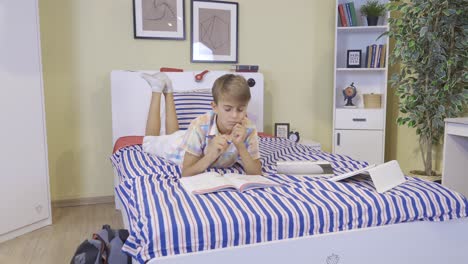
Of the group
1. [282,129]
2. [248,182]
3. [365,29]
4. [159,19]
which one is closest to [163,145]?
[248,182]

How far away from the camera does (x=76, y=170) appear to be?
2.86m

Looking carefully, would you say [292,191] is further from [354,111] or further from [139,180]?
[354,111]

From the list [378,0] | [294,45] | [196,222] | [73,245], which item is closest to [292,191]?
[196,222]

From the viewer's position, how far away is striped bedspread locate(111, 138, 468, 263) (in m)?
0.98

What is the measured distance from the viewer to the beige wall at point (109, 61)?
2730mm

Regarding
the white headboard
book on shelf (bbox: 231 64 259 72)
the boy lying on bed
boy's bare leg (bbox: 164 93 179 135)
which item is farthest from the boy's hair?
book on shelf (bbox: 231 64 259 72)

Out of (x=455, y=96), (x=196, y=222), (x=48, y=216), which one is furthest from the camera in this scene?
(x=455, y=96)

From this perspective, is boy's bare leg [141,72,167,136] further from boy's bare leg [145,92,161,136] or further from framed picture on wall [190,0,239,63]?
framed picture on wall [190,0,239,63]

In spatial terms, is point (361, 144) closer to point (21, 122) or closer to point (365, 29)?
point (365, 29)

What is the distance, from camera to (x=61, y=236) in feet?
7.29

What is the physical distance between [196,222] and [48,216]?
179 cm

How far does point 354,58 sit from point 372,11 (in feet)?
1.29

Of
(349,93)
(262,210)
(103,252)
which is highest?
(349,93)

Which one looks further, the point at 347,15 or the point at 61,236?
the point at 347,15
